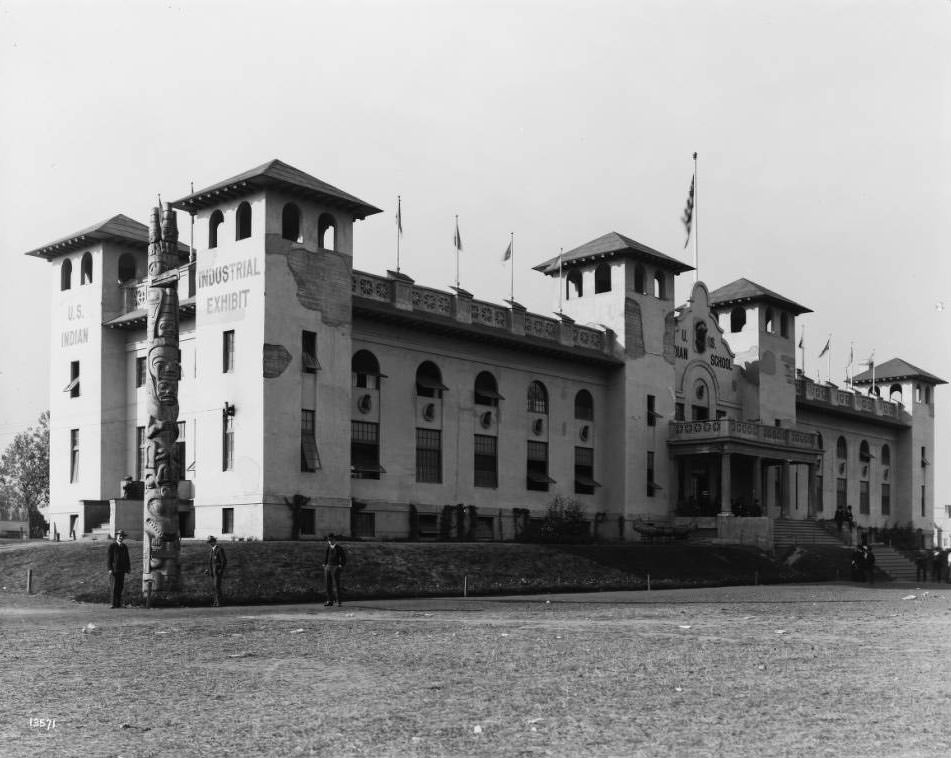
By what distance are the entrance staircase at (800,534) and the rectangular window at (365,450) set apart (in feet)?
71.3

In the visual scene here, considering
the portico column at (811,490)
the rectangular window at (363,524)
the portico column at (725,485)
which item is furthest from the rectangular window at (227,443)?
the portico column at (811,490)

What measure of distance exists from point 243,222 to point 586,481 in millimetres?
21825

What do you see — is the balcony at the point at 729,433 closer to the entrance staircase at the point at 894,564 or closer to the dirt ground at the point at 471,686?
the entrance staircase at the point at 894,564

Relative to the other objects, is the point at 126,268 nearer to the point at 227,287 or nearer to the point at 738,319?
the point at 227,287

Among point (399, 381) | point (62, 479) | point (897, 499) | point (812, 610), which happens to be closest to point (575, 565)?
point (399, 381)

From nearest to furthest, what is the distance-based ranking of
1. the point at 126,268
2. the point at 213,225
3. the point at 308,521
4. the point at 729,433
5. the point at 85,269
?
1. the point at 308,521
2. the point at 213,225
3. the point at 126,268
4. the point at 85,269
5. the point at 729,433

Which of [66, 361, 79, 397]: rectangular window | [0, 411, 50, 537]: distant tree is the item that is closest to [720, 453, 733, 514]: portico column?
[66, 361, 79, 397]: rectangular window

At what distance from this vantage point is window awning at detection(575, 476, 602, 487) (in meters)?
56.8

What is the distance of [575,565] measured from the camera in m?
43.1

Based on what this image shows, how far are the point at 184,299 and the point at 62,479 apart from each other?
441 inches

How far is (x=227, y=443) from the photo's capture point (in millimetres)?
44156

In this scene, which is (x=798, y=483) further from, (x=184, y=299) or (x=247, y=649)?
(x=247, y=649)

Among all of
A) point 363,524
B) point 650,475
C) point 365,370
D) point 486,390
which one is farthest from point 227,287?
point 650,475

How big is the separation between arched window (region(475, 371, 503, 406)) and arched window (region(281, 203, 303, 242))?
36.6ft
